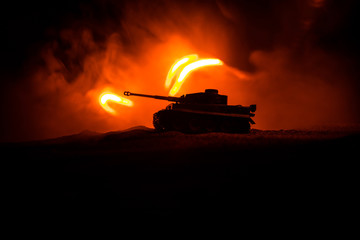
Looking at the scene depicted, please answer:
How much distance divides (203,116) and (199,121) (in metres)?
0.34

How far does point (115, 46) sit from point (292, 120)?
1443cm

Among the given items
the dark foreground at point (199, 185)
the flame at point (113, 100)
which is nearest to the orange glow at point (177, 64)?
the flame at point (113, 100)

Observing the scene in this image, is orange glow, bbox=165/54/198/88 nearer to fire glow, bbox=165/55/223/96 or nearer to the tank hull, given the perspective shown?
fire glow, bbox=165/55/223/96

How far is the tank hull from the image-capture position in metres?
10.8

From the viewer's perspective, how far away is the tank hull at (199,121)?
1075 cm

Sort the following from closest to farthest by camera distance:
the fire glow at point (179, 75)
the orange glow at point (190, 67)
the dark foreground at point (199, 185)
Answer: the dark foreground at point (199, 185), the orange glow at point (190, 67), the fire glow at point (179, 75)

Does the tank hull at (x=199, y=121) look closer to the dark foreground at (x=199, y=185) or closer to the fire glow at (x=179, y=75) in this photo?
the fire glow at (x=179, y=75)

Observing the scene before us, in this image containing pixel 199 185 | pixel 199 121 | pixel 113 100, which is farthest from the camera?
pixel 113 100

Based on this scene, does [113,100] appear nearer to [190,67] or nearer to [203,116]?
[190,67]

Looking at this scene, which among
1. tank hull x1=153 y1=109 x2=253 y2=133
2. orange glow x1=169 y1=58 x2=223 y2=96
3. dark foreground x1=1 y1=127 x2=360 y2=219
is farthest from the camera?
orange glow x1=169 y1=58 x2=223 y2=96

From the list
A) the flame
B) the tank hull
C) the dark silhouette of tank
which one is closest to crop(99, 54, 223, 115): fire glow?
the flame

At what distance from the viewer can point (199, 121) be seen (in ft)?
36.3

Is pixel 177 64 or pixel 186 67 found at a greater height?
pixel 177 64

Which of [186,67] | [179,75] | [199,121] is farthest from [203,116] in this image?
[179,75]
